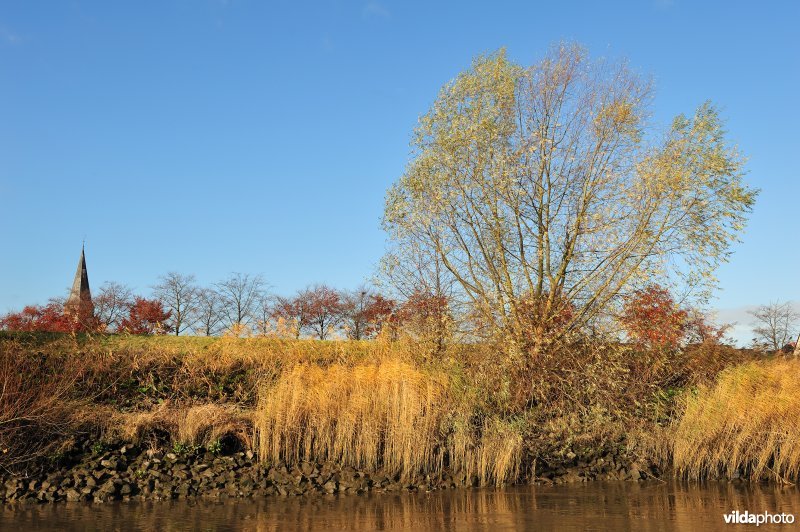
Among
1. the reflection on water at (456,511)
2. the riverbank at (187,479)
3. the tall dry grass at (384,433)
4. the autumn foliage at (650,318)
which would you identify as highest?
the autumn foliage at (650,318)

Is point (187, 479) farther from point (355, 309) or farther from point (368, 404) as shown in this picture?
point (355, 309)

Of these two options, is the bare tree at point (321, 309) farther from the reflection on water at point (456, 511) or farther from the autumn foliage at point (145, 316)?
the reflection on water at point (456, 511)

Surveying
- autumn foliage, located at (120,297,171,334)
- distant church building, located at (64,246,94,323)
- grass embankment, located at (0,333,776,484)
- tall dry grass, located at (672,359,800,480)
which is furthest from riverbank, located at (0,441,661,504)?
distant church building, located at (64,246,94,323)

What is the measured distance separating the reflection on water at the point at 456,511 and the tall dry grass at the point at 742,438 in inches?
31.9

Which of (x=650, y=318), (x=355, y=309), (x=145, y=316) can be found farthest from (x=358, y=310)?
(x=650, y=318)

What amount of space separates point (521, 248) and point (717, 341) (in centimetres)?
848

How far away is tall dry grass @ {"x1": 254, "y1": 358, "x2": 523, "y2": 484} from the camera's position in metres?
15.3

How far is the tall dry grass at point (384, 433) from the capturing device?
1526 centimetres

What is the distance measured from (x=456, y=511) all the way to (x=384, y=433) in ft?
10.6

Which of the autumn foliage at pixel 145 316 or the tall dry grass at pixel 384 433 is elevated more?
the autumn foliage at pixel 145 316

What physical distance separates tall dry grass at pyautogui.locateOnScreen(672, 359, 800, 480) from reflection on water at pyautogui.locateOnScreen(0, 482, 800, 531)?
2.66 ft

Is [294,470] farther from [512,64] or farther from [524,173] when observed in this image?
[512,64]

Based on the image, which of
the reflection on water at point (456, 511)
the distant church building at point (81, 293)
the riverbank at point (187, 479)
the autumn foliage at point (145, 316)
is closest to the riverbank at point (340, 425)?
the riverbank at point (187, 479)

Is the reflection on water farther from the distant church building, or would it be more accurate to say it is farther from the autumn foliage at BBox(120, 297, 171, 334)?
the distant church building
